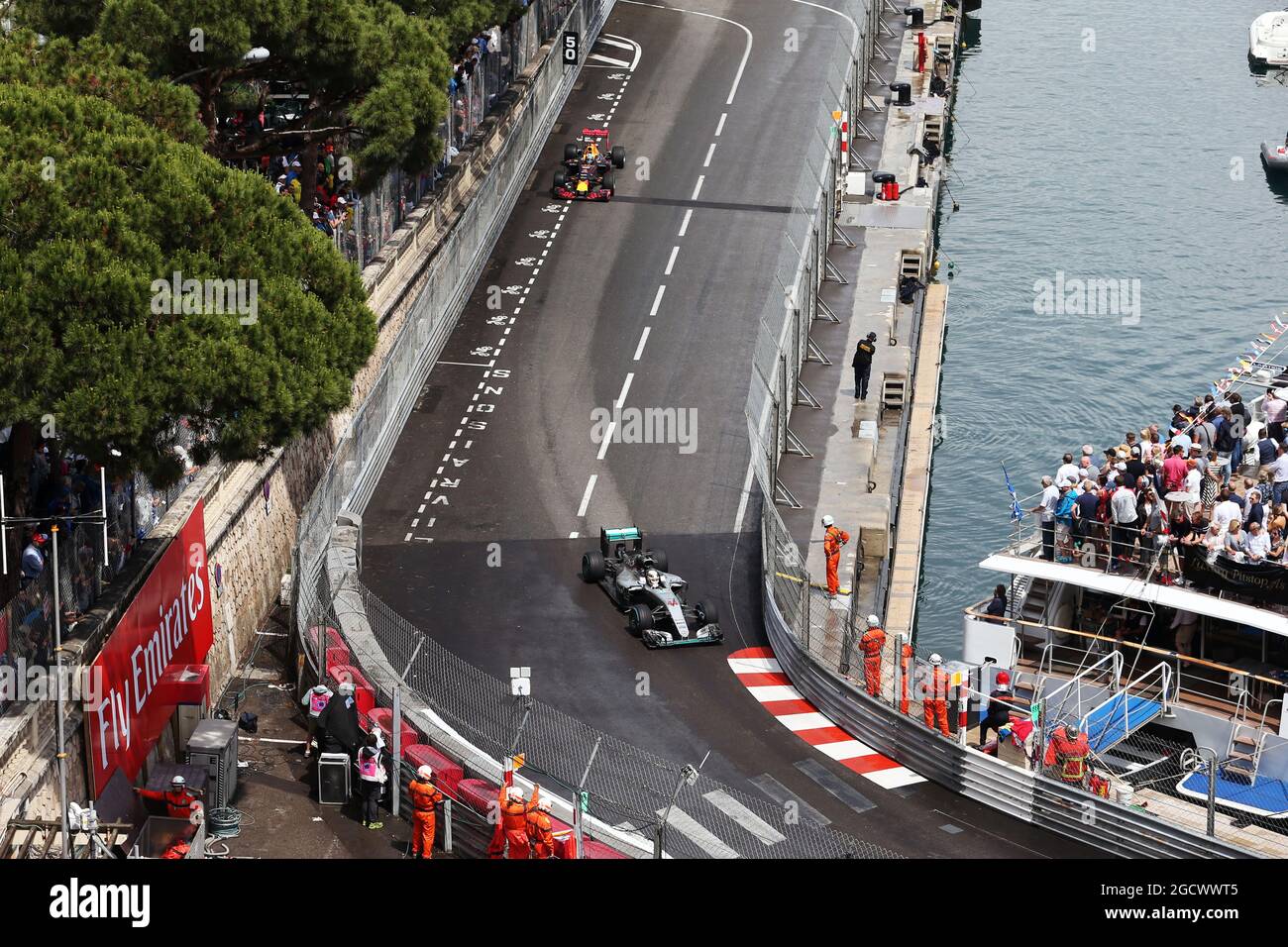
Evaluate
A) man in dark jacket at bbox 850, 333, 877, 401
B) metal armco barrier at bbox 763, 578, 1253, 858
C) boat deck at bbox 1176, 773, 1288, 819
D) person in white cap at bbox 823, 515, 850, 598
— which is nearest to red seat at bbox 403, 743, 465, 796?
metal armco barrier at bbox 763, 578, 1253, 858

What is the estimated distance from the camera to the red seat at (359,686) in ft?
127

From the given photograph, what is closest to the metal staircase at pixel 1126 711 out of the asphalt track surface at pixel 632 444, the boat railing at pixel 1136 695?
the boat railing at pixel 1136 695

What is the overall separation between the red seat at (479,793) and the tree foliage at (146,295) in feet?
26.0

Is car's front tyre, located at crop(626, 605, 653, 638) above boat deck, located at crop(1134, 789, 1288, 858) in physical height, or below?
above

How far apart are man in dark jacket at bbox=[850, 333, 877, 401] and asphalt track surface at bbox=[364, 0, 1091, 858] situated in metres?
3.30

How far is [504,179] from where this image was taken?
66250mm

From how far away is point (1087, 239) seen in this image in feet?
260

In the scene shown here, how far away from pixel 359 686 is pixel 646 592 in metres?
7.42

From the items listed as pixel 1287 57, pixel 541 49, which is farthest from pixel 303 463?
pixel 1287 57

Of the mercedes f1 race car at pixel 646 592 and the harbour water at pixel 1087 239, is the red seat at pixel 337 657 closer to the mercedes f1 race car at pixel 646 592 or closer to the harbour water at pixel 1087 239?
the mercedes f1 race car at pixel 646 592

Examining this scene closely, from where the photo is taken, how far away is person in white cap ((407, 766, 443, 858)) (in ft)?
111

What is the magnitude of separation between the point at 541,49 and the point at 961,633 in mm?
36262

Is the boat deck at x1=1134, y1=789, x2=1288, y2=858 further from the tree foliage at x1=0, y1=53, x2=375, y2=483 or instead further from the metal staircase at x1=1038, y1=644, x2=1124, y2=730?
the tree foliage at x1=0, y1=53, x2=375, y2=483

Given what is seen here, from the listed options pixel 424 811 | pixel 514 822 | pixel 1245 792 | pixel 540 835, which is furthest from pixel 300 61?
pixel 1245 792
